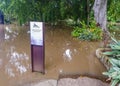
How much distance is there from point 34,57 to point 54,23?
8.67 meters

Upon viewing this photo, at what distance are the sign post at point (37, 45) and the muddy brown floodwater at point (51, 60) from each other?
20 cm

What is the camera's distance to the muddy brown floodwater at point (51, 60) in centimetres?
523

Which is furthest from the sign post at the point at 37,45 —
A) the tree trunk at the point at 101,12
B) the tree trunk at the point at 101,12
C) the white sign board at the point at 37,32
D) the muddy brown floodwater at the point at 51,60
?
the tree trunk at the point at 101,12

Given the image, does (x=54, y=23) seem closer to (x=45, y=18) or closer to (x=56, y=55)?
(x=45, y=18)

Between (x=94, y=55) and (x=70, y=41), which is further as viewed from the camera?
Result: (x=70, y=41)

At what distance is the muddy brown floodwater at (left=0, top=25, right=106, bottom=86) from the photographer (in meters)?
5.23

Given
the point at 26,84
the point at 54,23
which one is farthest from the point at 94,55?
the point at 54,23

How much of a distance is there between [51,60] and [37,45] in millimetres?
1416

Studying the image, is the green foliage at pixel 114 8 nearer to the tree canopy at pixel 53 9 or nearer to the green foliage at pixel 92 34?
the tree canopy at pixel 53 9

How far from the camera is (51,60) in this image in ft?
21.2

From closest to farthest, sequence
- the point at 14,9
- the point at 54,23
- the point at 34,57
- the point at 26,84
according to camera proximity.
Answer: the point at 26,84
the point at 34,57
the point at 14,9
the point at 54,23

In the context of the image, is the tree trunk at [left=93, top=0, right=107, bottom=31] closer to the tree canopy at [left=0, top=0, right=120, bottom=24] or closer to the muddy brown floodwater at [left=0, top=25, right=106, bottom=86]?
the muddy brown floodwater at [left=0, top=25, right=106, bottom=86]

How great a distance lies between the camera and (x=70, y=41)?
9.18m

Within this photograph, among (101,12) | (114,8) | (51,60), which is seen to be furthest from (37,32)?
(114,8)
